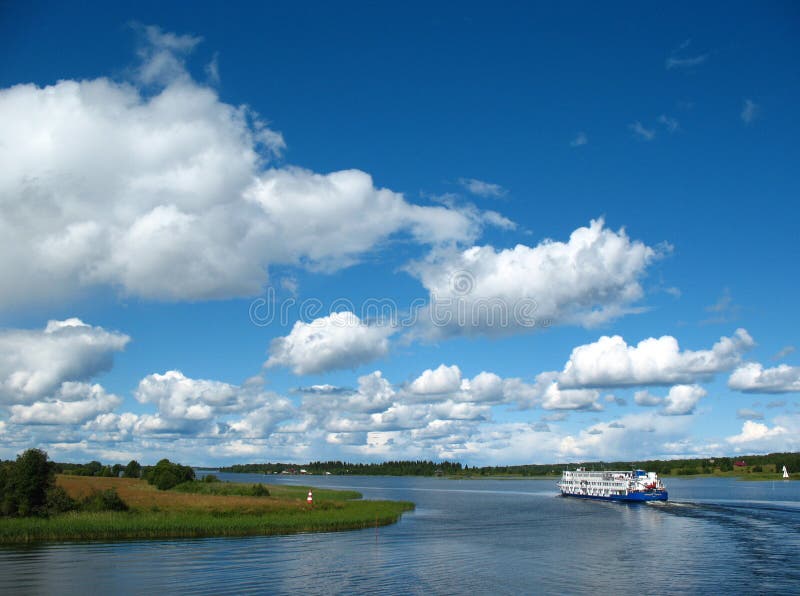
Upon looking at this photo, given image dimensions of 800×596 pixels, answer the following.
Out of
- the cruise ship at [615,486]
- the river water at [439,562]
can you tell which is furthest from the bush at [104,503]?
the cruise ship at [615,486]

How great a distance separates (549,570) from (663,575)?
371 inches

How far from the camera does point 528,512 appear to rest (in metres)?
131

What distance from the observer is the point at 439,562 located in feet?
209

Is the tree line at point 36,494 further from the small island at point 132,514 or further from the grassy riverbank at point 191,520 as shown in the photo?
the grassy riverbank at point 191,520

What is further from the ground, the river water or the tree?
the tree

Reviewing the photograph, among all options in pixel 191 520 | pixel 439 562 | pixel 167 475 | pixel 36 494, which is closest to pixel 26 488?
pixel 36 494

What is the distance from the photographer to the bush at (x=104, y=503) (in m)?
86.2

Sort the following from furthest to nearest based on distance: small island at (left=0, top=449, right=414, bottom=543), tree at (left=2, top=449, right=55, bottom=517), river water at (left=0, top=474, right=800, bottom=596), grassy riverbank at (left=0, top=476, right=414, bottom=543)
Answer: tree at (left=2, top=449, right=55, bottom=517) < small island at (left=0, top=449, right=414, bottom=543) < grassy riverbank at (left=0, top=476, right=414, bottom=543) < river water at (left=0, top=474, right=800, bottom=596)

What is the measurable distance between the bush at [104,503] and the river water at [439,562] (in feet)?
51.5

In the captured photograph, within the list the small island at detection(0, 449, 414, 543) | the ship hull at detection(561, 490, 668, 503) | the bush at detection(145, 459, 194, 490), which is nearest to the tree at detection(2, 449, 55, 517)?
the small island at detection(0, 449, 414, 543)

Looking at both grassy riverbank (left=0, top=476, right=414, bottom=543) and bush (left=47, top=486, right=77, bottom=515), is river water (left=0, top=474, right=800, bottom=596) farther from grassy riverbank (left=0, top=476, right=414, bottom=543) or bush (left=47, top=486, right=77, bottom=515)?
bush (left=47, top=486, right=77, bottom=515)

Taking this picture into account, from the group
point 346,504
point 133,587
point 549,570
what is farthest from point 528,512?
point 133,587

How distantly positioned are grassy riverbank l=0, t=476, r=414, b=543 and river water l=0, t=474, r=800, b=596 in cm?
478

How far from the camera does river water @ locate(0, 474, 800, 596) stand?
5134cm
